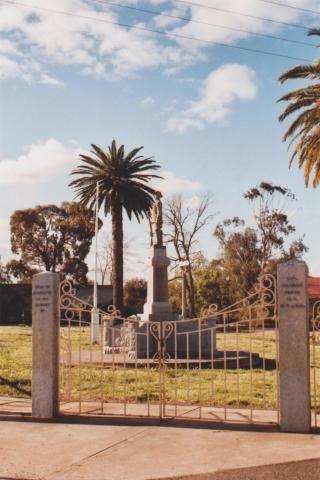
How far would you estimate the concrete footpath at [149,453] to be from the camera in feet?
17.6

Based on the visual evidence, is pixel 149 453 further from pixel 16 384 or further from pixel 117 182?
pixel 117 182

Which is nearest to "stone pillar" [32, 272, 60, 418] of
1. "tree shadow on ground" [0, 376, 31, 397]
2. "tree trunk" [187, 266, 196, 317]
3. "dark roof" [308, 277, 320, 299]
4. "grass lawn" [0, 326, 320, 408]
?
"grass lawn" [0, 326, 320, 408]

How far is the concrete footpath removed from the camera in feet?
17.6

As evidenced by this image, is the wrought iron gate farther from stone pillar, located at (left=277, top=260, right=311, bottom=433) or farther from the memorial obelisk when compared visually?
the memorial obelisk

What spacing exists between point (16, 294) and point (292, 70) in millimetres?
41365

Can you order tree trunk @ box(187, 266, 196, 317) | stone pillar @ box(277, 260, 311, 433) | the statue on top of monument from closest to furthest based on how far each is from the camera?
stone pillar @ box(277, 260, 311, 433) < the statue on top of monument < tree trunk @ box(187, 266, 196, 317)

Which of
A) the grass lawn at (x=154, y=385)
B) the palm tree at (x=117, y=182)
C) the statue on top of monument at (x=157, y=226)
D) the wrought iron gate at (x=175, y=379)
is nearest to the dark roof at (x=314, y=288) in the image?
the palm tree at (x=117, y=182)

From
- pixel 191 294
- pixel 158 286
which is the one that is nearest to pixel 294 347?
pixel 158 286

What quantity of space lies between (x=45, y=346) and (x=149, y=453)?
2543 millimetres

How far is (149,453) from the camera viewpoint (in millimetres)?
6047

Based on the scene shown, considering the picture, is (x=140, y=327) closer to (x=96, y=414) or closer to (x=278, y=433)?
(x=96, y=414)

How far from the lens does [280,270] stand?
709 centimetres

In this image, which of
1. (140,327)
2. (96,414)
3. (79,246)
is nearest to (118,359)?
(140,327)

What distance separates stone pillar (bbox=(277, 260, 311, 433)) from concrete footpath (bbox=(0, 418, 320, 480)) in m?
0.27
